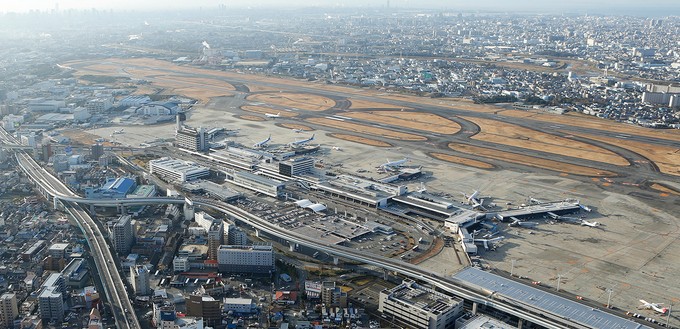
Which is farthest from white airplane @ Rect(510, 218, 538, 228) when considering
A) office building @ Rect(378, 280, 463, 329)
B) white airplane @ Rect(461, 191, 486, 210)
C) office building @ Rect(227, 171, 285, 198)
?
office building @ Rect(227, 171, 285, 198)

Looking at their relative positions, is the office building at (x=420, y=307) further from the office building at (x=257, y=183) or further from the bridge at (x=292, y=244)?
the office building at (x=257, y=183)

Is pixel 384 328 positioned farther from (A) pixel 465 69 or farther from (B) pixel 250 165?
(A) pixel 465 69

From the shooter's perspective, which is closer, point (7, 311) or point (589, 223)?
point (7, 311)

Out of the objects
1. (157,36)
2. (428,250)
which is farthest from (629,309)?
(157,36)

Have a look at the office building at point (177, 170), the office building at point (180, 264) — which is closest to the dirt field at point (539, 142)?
the office building at point (177, 170)

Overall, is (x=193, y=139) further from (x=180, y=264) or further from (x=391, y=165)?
(x=180, y=264)

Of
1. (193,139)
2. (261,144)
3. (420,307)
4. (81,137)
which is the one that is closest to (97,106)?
(81,137)
